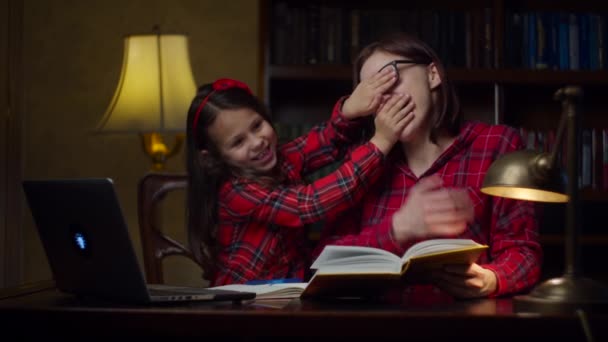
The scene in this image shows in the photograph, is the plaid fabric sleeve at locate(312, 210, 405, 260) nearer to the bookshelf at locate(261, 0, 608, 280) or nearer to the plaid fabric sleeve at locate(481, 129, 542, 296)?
the plaid fabric sleeve at locate(481, 129, 542, 296)

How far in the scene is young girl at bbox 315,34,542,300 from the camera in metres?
1.57

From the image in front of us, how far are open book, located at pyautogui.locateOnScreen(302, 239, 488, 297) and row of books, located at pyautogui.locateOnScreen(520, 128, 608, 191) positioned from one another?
1775 mm

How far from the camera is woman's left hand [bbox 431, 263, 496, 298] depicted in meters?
1.30

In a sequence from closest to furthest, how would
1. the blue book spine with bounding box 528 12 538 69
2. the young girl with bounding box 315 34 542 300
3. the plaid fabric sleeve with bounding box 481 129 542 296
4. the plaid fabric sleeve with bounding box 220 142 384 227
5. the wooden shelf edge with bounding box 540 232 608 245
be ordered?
the plaid fabric sleeve with bounding box 481 129 542 296
the young girl with bounding box 315 34 542 300
the plaid fabric sleeve with bounding box 220 142 384 227
the wooden shelf edge with bounding box 540 232 608 245
the blue book spine with bounding box 528 12 538 69

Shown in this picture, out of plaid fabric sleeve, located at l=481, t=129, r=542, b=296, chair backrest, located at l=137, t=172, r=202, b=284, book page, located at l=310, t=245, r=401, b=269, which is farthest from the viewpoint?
chair backrest, located at l=137, t=172, r=202, b=284

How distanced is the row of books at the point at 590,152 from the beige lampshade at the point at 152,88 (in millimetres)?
1198

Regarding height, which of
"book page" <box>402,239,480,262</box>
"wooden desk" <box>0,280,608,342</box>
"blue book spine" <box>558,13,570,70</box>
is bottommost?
"wooden desk" <box>0,280,608,342</box>

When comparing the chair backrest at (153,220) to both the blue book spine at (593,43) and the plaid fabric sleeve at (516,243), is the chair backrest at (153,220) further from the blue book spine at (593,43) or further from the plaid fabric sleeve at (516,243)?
the blue book spine at (593,43)

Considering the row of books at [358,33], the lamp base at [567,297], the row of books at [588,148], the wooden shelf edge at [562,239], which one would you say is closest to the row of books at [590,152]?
the row of books at [588,148]

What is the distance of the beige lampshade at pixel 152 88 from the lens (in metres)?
2.45

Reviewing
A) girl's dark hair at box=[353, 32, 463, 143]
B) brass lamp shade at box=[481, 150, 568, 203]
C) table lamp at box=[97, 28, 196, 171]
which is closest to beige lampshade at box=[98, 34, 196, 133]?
table lamp at box=[97, 28, 196, 171]

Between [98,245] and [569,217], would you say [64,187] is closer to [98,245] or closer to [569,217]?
[98,245]

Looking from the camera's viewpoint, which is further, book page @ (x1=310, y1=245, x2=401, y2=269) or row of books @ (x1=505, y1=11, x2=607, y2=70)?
row of books @ (x1=505, y1=11, x2=607, y2=70)

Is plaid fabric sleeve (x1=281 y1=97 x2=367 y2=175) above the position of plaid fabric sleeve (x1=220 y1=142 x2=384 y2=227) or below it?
above
